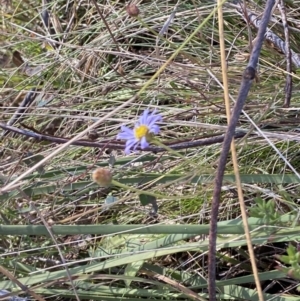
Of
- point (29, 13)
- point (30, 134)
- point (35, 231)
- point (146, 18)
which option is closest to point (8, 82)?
point (29, 13)

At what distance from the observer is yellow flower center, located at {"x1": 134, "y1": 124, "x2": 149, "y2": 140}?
0.67 metres

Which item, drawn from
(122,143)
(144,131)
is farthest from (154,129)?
(122,143)

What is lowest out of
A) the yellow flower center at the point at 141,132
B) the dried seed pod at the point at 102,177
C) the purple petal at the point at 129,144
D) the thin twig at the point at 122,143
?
the thin twig at the point at 122,143

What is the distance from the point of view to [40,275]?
2.78 feet

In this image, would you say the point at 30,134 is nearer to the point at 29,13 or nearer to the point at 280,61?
the point at 280,61

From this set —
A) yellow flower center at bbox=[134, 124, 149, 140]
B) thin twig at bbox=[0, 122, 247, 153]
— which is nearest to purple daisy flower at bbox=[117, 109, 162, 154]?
yellow flower center at bbox=[134, 124, 149, 140]

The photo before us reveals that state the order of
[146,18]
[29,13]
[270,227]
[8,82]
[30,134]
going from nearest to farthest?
[270,227], [30,134], [146,18], [8,82], [29,13]

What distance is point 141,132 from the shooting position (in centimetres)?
68

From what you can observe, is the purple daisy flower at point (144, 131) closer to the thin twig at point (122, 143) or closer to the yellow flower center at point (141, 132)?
the yellow flower center at point (141, 132)

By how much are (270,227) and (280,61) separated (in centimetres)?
46

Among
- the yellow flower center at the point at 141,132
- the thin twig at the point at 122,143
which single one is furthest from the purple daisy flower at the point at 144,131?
the thin twig at the point at 122,143

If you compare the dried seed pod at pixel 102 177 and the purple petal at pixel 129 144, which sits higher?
the dried seed pod at pixel 102 177

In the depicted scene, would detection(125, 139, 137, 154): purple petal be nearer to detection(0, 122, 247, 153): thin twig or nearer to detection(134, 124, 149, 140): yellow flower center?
detection(134, 124, 149, 140): yellow flower center

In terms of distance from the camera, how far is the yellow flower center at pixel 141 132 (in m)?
0.67
